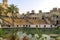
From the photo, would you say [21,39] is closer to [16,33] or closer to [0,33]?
[16,33]

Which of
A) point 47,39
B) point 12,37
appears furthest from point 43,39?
point 12,37

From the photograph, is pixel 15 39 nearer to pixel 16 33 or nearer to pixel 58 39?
pixel 16 33

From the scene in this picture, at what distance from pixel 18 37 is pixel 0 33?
137 millimetres

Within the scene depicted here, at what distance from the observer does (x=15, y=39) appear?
671 mm

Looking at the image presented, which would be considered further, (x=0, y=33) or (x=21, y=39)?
(x=0, y=33)

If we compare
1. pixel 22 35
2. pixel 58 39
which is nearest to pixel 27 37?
pixel 22 35

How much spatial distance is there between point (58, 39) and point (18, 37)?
0.17 metres

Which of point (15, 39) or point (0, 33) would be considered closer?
point (15, 39)

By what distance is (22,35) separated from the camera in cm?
68

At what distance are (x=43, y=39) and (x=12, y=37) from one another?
129 mm

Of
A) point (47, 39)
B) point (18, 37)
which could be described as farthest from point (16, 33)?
point (47, 39)

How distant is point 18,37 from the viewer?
0.67 m

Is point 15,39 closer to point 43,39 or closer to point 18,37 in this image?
point 18,37

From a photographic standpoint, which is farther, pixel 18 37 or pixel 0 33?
pixel 0 33
